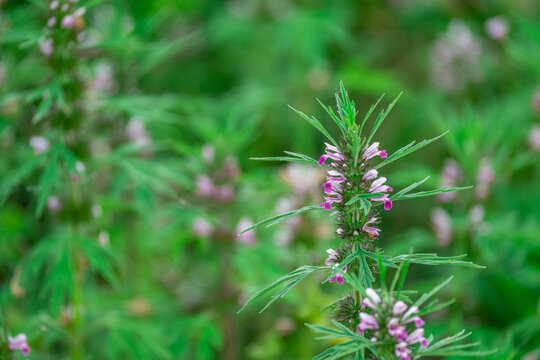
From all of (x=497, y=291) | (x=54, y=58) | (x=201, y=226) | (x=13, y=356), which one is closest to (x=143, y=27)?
(x=54, y=58)

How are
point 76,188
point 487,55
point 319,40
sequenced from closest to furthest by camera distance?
point 76,188
point 319,40
point 487,55

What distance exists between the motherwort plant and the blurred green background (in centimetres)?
61

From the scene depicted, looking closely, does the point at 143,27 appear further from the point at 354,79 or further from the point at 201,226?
the point at 354,79

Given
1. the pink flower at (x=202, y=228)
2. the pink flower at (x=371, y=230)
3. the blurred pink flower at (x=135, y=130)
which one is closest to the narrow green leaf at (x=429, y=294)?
the pink flower at (x=371, y=230)

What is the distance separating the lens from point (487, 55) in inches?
176

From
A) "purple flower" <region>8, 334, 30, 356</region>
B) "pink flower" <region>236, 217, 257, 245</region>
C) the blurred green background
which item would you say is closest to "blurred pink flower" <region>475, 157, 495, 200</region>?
the blurred green background

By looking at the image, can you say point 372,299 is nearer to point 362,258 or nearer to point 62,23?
point 362,258

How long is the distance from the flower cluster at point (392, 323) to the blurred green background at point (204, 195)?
0.63 metres

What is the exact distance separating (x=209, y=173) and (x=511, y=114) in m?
1.72

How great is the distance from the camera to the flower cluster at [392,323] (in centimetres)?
91

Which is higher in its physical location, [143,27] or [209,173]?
[143,27]

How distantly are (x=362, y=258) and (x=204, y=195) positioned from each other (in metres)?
1.31

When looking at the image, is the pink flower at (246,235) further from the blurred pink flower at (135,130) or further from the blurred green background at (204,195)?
the blurred pink flower at (135,130)

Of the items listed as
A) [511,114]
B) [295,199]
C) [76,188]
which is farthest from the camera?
[511,114]
